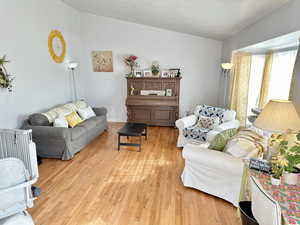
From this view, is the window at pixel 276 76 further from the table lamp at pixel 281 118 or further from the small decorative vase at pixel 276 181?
the small decorative vase at pixel 276 181

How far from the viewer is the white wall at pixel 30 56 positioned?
3.14 m

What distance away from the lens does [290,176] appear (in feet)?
4.99

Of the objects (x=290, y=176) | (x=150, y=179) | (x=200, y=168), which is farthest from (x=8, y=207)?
(x=290, y=176)

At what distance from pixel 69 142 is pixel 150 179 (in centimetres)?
162

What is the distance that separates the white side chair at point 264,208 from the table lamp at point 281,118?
2.09ft

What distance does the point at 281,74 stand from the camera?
3365 millimetres

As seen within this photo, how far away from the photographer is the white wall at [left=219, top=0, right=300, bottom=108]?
6.59 feet

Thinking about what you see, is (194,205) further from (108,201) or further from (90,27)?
(90,27)

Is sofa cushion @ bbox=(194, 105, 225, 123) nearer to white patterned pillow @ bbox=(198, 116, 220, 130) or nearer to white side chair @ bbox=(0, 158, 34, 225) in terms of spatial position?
white patterned pillow @ bbox=(198, 116, 220, 130)

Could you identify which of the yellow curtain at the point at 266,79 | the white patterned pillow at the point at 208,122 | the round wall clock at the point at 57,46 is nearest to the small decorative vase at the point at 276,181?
the white patterned pillow at the point at 208,122

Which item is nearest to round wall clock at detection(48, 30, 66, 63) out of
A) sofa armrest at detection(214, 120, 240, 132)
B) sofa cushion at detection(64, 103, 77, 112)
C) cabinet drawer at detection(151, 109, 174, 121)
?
sofa cushion at detection(64, 103, 77, 112)

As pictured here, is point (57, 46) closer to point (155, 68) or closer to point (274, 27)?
point (155, 68)

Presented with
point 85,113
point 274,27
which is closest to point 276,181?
point 274,27

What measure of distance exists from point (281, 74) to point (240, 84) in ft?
2.85
